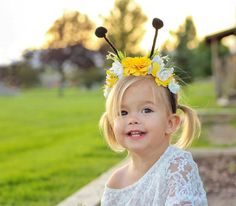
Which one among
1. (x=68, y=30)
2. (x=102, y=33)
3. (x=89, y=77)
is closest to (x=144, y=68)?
(x=102, y=33)

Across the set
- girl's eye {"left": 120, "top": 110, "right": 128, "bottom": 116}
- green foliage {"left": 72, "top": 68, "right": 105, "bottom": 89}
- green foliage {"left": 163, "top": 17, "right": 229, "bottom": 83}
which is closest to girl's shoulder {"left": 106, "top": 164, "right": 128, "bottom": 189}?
girl's eye {"left": 120, "top": 110, "right": 128, "bottom": 116}

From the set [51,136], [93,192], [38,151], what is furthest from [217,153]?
[51,136]

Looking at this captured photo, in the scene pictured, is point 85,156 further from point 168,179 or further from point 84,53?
point 84,53

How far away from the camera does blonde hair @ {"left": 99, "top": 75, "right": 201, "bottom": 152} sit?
2.85m

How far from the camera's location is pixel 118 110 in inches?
112

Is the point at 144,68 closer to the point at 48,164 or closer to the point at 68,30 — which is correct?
the point at 48,164

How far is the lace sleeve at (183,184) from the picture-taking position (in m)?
2.67

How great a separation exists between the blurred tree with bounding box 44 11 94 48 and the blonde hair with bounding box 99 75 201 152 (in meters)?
57.0

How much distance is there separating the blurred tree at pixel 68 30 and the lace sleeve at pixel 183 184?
57.3 m

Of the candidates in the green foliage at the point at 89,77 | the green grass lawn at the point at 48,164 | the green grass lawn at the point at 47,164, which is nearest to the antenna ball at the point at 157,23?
the green grass lawn at the point at 48,164

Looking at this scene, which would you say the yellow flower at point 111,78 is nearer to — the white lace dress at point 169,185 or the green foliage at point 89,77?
the white lace dress at point 169,185

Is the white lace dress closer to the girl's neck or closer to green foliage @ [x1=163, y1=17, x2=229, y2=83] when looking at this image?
the girl's neck

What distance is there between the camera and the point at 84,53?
64312mm

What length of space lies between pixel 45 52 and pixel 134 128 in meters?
60.4
